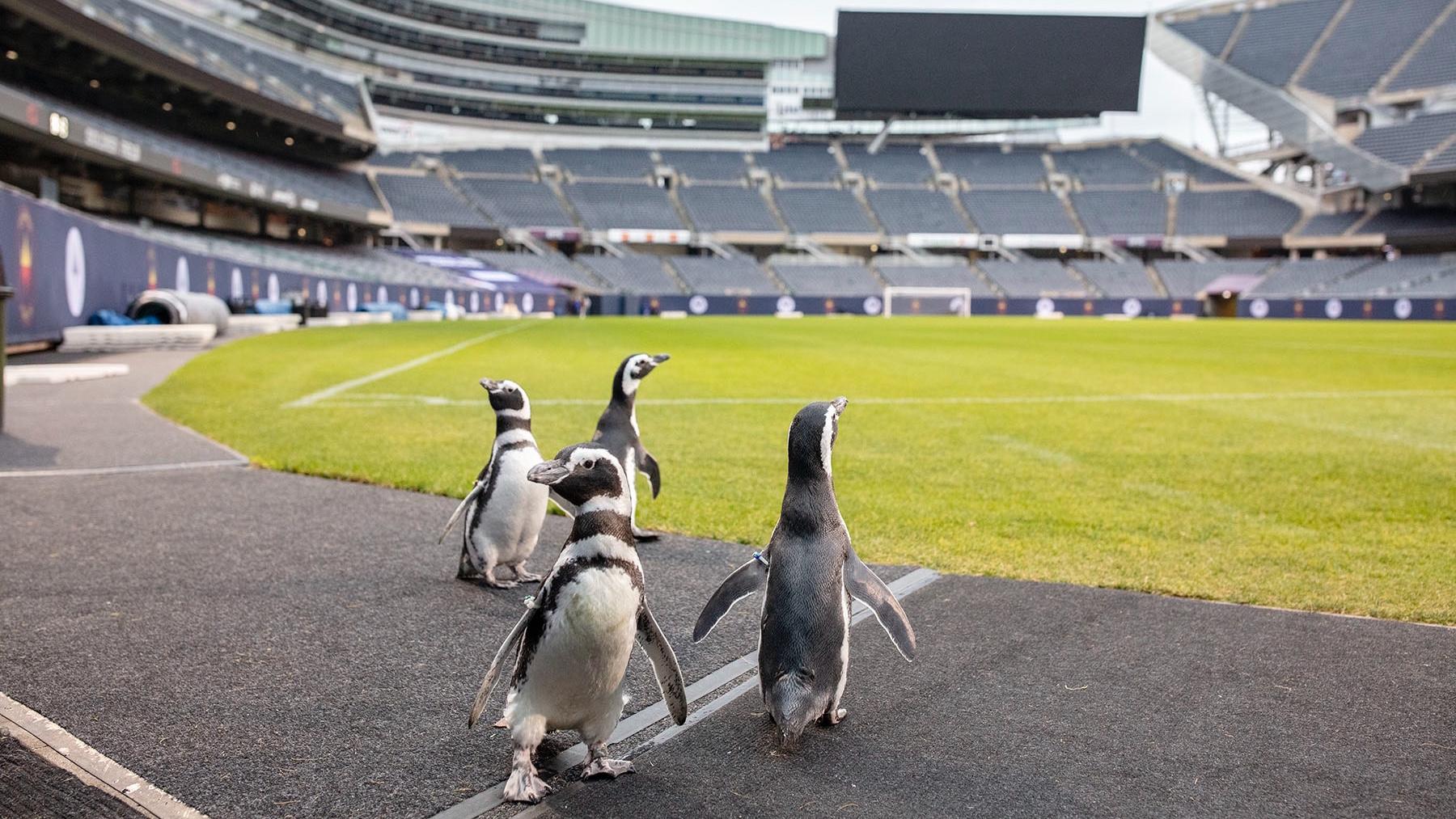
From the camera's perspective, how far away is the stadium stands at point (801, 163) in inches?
2940

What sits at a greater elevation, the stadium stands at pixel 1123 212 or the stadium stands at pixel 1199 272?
the stadium stands at pixel 1123 212

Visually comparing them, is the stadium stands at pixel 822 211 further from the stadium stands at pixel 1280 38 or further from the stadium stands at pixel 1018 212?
the stadium stands at pixel 1280 38

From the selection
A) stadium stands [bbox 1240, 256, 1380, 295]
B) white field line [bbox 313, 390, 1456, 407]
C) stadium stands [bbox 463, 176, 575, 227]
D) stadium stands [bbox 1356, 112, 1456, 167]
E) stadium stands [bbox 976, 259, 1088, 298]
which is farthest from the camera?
stadium stands [bbox 463, 176, 575, 227]

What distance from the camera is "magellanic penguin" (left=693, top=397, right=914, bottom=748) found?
2.58 metres

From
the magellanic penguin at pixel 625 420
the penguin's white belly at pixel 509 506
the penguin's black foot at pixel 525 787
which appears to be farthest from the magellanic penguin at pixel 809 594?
the magellanic penguin at pixel 625 420

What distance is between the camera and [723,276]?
6588 centimetres

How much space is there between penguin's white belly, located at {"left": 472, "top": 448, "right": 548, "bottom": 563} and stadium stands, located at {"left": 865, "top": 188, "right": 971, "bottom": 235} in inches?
2685

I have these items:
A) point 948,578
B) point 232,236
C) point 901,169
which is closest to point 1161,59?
point 901,169

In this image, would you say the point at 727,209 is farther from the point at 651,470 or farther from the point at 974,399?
the point at 651,470

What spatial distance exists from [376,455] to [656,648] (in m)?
4.98

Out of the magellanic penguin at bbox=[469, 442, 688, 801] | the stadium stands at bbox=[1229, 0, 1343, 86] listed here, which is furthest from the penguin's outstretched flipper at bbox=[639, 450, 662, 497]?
the stadium stands at bbox=[1229, 0, 1343, 86]

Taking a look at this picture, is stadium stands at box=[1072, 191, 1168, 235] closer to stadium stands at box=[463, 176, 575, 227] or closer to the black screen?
the black screen

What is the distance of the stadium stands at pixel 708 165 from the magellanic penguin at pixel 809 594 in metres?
73.0

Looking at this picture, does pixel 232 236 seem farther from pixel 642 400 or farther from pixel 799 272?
pixel 642 400
